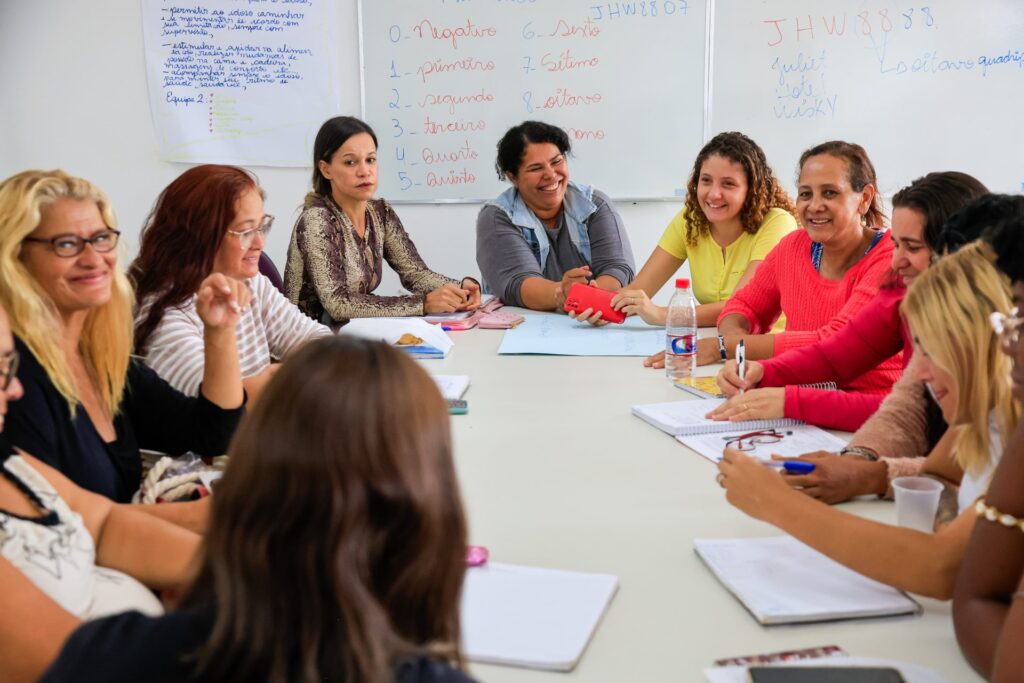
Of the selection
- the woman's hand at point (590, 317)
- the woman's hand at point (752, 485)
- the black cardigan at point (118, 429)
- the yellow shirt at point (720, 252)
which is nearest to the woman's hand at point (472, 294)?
the woman's hand at point (590, 317)

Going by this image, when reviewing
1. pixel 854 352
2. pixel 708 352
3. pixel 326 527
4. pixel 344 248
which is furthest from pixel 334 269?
pixel 326 527

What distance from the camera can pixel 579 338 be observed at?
285 centimetres

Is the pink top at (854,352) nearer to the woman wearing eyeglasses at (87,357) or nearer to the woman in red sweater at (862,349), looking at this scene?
the woman in red sweater at (862,349)

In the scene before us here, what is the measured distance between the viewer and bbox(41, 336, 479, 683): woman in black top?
0.64 metres

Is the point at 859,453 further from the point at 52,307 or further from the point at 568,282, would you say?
the point at 568,282

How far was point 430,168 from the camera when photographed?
439 cm

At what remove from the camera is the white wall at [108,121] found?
4.36 metres

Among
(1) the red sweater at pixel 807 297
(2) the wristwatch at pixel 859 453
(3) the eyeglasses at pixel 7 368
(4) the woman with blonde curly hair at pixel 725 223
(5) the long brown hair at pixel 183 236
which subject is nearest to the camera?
(3) the eyeglasses at pixel 7 368

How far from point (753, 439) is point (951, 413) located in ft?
2.02

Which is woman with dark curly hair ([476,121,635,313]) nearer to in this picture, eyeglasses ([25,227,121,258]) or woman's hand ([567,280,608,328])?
woman's hand ([567,280,608,328])

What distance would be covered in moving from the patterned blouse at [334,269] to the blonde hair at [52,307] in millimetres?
1477

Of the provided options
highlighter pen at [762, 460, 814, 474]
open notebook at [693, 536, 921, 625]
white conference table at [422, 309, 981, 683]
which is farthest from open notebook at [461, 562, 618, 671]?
highlighter pen at [762, 460, 814, 474]

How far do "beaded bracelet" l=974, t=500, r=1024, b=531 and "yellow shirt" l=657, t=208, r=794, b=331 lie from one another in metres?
2.06

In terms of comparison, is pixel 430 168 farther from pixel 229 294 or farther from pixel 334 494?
pixel 334 494
